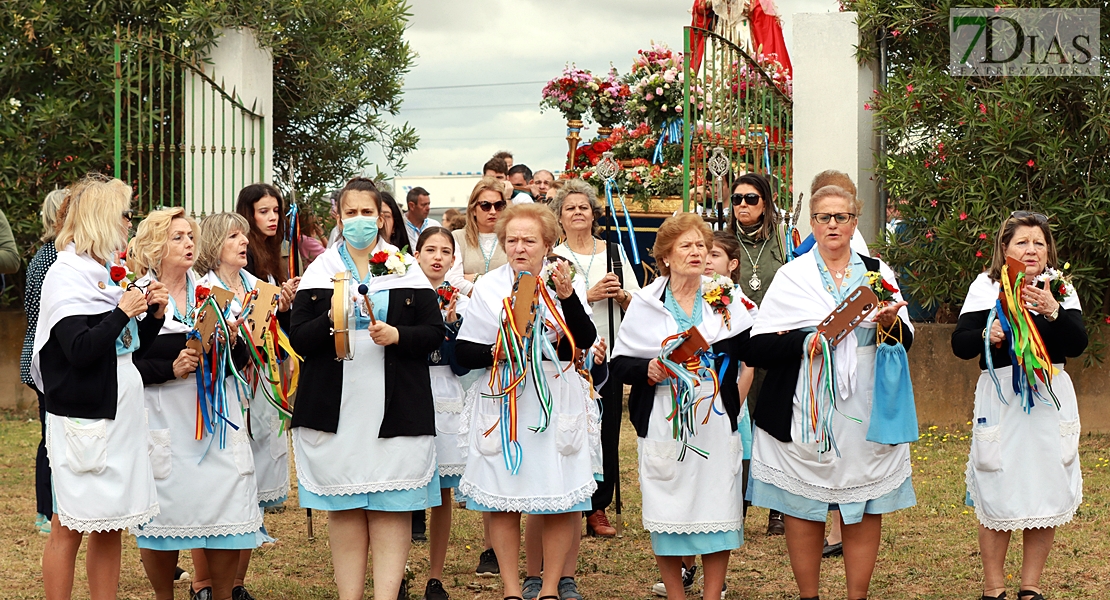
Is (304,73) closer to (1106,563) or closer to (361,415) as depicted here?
(361,415)

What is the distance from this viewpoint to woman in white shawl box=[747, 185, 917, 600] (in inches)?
211

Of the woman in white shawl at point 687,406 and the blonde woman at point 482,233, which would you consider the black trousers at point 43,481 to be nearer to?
the blonde woman at point 482,233

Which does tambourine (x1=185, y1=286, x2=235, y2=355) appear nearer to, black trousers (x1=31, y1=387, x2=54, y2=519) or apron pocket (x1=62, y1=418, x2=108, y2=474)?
apron pocket (x1=62, y1=418, x2=108, y2=474)

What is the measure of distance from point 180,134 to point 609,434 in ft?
22.1

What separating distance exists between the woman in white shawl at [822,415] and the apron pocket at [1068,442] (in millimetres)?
736

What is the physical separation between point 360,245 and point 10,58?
8073mm

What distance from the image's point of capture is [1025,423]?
5633mm

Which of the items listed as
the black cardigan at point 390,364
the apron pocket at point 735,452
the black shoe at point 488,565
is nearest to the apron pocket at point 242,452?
the black cardigan at point 390,364

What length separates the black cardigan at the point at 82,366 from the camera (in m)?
4.93

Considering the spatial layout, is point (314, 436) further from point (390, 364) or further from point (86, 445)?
point (86, 445)

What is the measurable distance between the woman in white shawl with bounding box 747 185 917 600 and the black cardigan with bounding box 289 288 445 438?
56.7 inches

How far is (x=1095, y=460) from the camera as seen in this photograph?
9.43 m

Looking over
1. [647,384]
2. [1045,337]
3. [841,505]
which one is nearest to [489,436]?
[647,384]

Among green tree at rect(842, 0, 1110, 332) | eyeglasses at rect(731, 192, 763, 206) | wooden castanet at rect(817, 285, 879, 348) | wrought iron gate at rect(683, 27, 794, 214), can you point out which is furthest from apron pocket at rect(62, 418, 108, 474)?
green tree at rect(842, 0, 1110, 332)
